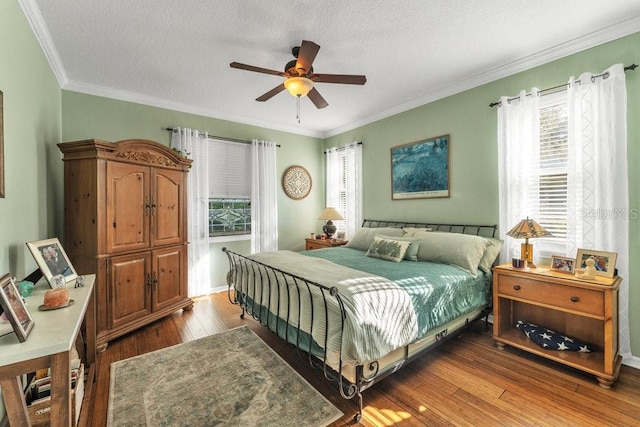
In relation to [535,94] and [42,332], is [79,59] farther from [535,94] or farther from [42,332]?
[535,94]

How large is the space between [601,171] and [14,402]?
4045mm

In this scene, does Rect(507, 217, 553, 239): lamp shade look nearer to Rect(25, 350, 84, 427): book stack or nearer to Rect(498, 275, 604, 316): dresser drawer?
Rect(498, 275, 604, 316): dresser drawer

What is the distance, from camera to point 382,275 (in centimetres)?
240

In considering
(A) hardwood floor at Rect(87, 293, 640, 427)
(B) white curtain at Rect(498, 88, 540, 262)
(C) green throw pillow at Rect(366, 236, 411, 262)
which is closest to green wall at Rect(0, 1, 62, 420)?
(A) hardwood floor at Rect(87, 293, 640, 427)

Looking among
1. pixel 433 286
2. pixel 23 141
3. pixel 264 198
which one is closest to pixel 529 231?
pixel 433 286

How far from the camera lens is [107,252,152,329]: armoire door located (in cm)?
278

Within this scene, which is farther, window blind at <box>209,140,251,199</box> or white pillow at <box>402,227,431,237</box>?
window blind at <box>209,140,251,199</box>

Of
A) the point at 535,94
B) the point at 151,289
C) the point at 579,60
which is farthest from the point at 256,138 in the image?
the point at 579,60

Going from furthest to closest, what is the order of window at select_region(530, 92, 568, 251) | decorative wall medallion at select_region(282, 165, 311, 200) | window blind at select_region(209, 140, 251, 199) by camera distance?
1. decorative wall medallion at select_region(282, 165, 311, 200)
2. window blind at select_region(209, 140, 251, 199)
3. window at select_region(530, 92, 568, 251)

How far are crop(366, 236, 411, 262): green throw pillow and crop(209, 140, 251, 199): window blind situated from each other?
246 centimetres

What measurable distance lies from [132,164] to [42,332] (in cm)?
214

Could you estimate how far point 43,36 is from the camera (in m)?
2.38

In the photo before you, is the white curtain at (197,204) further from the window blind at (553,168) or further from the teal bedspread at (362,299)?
the window blind at (553,168)

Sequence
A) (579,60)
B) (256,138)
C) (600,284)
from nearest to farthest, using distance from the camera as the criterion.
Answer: (600,284) < (579,60) < (256,138)
